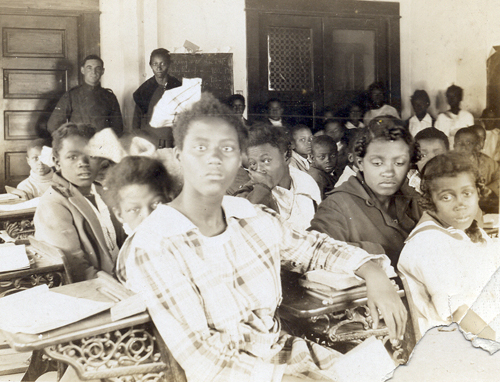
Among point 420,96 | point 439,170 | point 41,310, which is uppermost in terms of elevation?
point 420,96

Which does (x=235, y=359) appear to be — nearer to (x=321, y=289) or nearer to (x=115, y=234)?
(x=321, y=289)

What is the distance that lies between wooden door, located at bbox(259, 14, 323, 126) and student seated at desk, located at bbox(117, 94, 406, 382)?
0.92ft

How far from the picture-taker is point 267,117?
2285 mm

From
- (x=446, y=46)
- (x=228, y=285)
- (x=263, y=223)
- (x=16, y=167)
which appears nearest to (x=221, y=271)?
(x=228, y=285)

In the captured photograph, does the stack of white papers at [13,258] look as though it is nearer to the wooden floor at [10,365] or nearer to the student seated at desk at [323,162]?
the wooden floor at [10,365]

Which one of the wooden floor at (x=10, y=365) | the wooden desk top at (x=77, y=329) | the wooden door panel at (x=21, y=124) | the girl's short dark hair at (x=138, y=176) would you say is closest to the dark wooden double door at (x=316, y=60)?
the girl's short dark hair at (x=138, y=176)

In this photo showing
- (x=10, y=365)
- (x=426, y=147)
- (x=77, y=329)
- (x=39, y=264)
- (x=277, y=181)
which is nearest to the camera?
(x=77, y=329)

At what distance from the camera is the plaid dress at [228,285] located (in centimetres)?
203

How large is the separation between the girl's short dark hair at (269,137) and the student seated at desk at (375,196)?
320mm

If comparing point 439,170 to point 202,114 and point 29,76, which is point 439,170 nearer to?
point 202,114

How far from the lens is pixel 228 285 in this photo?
2.12 metres

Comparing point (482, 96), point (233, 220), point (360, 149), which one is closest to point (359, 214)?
point (360, 149)

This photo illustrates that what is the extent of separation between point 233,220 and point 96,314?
66 cm

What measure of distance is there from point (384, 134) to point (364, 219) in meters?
0.41
